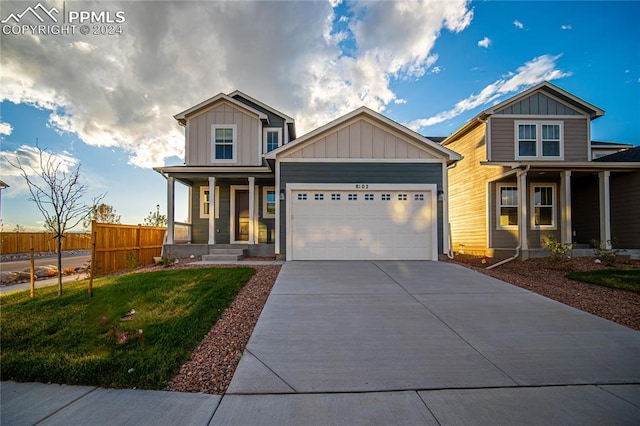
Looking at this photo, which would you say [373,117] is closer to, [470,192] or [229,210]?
[470,192]

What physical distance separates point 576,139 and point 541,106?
6.73 feet

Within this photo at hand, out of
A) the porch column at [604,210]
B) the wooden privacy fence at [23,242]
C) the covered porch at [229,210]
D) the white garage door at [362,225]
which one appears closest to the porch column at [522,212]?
the porch column at [604,210]

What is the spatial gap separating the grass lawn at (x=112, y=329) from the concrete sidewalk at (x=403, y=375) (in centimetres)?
24

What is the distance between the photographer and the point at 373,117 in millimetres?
9969

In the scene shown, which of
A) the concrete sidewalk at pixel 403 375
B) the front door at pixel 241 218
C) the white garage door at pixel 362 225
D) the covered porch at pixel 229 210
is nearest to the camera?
the concrete sidewalk at pixel 403 375

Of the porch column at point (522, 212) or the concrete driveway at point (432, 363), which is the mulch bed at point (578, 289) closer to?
the concrete driveway at point (432, 363)

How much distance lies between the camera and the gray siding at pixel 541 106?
12086 mm

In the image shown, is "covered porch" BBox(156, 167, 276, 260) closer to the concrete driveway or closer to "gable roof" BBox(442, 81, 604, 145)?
the concrete driveway

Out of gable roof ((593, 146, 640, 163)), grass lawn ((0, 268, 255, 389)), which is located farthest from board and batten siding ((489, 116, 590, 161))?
grass lawn ((0, 268, 255, 389))

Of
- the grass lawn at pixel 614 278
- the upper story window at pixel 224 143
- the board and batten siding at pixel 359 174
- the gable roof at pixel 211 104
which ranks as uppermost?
the gable roof at pixel 211 104

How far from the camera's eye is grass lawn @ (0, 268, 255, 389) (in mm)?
3010

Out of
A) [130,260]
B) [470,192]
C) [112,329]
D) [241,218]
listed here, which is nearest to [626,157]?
[470,192]

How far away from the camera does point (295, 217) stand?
9.65m

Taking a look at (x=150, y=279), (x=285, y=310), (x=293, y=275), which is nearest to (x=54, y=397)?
(x=285, y=310)
